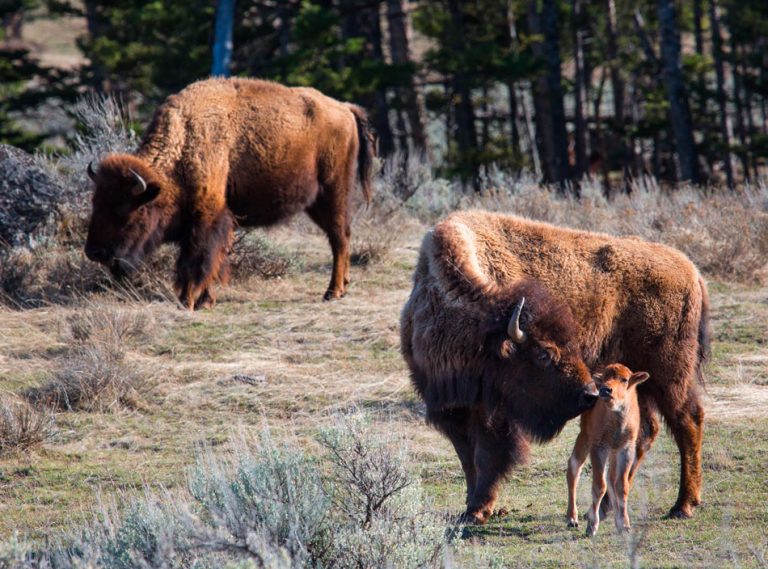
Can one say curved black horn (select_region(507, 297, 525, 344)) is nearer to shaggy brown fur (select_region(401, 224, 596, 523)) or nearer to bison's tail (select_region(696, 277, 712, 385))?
shaggy brown fur (select_region(401, 224, 596, 523))

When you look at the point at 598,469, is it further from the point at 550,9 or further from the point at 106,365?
the point at 550,9

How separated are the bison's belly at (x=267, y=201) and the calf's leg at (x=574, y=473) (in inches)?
215

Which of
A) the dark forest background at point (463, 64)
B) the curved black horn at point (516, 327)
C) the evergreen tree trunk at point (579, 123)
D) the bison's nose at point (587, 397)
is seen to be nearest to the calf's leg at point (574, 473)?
the bison's nose at point (587, 397)

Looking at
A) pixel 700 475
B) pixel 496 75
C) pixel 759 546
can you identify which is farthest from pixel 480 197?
pixel 759 546

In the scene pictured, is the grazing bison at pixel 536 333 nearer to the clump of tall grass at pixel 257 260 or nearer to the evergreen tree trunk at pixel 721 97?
the clump of tall grass at pixel 257 260

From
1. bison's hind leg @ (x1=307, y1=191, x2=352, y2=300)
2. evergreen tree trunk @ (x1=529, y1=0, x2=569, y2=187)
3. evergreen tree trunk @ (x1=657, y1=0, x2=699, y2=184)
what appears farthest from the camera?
evergreen tree trunk @ (x1=529, y1=0, x2=569, y2=187)

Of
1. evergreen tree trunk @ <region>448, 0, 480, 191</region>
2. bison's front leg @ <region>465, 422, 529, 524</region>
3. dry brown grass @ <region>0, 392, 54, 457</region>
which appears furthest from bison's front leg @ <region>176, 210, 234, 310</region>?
evergreen tree trunk @ <region>448, 0, 480, 191</region>

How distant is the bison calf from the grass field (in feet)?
0.54

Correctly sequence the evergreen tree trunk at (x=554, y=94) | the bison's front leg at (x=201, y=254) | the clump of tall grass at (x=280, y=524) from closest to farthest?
the clump of tall grass at (x=280, y=524), the bison's front leg at (x=201, y=254), the evergreen tree trunk at (x=554, y=94)

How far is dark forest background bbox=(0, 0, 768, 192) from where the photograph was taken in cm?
2114

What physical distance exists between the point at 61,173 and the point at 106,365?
5.28 meters

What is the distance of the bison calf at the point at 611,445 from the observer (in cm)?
589

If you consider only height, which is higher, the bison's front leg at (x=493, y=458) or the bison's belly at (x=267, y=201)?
the bison's belly at (x=267, y=201)

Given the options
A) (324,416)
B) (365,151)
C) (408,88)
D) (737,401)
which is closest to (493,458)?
(324,416)
